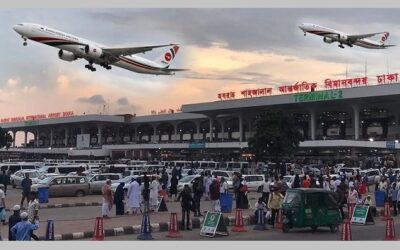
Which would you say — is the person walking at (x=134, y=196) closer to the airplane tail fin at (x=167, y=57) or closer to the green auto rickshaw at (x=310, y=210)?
the green auto rickshaw at (x=310, y=210)

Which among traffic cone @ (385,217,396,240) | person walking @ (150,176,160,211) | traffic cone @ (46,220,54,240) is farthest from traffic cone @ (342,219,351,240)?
person walking @ (150,176,160,211)

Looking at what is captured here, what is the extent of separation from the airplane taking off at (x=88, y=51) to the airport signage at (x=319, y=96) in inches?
1150

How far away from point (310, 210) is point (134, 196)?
7.23 metres

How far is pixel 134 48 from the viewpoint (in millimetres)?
37031

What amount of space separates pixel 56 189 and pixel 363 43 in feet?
114

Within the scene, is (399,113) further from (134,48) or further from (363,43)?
(134,48)

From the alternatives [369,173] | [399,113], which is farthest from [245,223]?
[399,113]

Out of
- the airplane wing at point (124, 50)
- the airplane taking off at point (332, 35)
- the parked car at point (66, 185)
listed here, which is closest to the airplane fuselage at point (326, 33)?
the airplane taking off at point (332, 35)

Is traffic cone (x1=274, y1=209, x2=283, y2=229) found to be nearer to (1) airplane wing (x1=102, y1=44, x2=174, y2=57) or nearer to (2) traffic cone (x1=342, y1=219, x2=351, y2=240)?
(2) traffic cone (x1=342, y1=219, x2=351, y2=240)

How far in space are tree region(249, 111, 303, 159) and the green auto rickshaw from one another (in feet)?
114

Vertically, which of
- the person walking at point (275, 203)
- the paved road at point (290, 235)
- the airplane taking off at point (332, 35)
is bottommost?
the paved road at point (290, 235)

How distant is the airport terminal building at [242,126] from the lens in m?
66.7

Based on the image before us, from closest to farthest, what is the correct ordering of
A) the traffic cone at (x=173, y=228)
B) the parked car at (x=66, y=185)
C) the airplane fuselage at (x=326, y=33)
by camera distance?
the traffic cone at (x=173, y=228)
the parked car at (x=66, y=185)
the airplane fuselage at (x=326, y=33)

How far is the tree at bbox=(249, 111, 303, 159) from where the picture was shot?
171 feet
